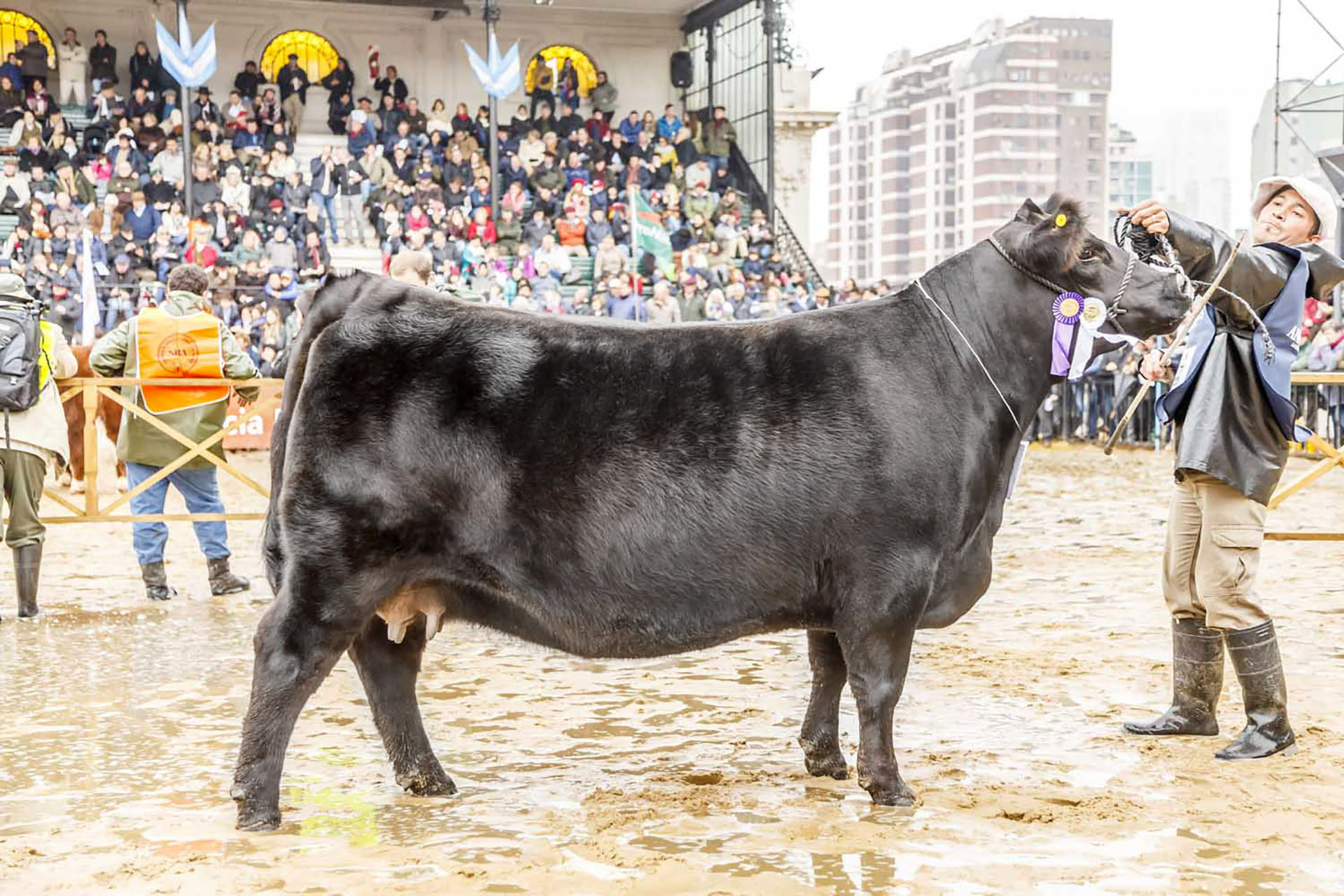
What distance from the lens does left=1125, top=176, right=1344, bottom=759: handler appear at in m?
4.93

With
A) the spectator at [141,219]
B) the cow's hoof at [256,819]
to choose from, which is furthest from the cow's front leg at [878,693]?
the spectator at [141,219]

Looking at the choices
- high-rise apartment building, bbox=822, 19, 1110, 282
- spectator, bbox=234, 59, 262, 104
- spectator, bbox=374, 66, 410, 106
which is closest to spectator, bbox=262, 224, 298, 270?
spectator, bbox=234, 59, 262, 104

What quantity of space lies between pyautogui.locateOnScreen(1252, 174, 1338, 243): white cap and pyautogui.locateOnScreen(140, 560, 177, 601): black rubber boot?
655 centimetres

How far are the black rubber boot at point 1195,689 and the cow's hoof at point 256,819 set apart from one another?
10.3ft

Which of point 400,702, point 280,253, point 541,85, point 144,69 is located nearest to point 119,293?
point 280,253

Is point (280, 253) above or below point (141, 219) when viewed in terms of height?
below

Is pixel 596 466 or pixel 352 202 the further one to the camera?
pixel 352 202

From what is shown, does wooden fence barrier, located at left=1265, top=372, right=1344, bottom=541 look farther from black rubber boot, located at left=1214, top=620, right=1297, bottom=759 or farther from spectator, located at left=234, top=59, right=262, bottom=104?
spectator, located at left=234, top=59, right=262, bottom=104

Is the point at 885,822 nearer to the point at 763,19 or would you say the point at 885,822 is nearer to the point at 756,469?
the point at 756,469

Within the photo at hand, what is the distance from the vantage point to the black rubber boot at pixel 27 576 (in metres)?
7.93

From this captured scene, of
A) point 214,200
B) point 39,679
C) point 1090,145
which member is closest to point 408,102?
point 214,200

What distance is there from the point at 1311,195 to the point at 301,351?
358cm

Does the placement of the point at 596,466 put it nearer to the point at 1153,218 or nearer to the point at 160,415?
the point at 1153,218

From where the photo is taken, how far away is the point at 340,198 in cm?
2284
